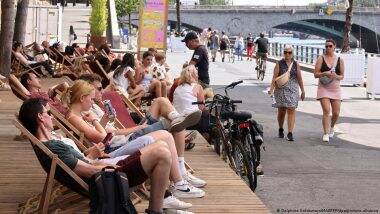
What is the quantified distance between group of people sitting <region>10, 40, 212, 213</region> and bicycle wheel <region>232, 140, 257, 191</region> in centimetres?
74

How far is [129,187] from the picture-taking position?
18.1 feet

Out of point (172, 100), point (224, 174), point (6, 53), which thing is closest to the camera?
point (224, 174)

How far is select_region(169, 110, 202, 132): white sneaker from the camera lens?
7099 mm

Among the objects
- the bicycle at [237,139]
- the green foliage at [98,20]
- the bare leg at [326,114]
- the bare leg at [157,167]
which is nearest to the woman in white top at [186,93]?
the bicycle at [237,139]

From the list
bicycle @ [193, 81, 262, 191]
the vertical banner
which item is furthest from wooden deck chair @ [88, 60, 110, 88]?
bicycle @ [193, 81, 262, 191]

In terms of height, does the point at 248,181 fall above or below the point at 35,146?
below

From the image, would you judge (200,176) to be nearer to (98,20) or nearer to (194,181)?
(194,181)

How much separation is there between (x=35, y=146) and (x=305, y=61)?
34.7 meters

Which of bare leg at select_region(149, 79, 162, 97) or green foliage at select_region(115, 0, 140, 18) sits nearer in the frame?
bare leg at select_region(149, 79, 162, 97)

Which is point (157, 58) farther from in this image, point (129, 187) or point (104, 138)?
point (129, 187)

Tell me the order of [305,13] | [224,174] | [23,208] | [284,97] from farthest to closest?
[305,13] → [284,97] → [224,174] → [23,208]

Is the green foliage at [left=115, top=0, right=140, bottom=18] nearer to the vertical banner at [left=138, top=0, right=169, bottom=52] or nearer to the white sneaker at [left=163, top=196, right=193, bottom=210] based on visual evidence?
the vertical banner at [left=138, top=0, right=169, bottom=52]

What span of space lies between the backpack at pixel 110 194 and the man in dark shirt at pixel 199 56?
596 cm

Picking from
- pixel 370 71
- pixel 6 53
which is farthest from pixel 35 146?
pixel 370 71
